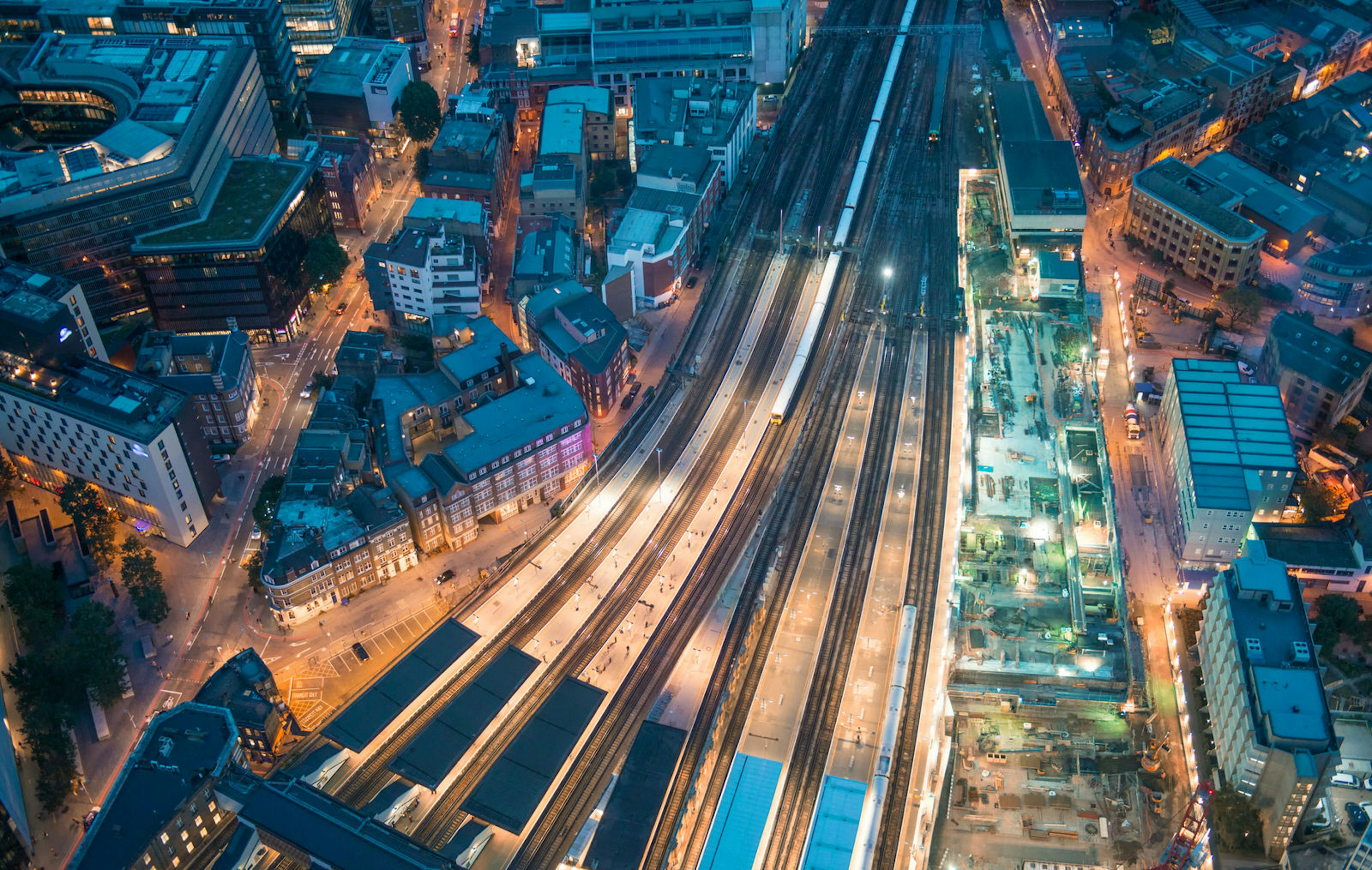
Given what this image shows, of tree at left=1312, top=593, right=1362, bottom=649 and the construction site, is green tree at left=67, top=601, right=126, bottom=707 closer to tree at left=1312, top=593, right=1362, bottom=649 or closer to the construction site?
the construction site

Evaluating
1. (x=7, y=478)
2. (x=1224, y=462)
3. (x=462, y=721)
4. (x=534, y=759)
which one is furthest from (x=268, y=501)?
(x=1224, y=462)

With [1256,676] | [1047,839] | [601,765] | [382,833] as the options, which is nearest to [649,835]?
[601,765]

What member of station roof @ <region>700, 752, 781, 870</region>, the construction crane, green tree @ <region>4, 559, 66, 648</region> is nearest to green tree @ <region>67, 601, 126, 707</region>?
green tree @ <region>4, 559, 66, 648</region>

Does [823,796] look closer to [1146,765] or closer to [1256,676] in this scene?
[1146,765]

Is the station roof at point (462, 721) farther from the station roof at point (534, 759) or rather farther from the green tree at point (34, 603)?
the green tree at point (34, 603)

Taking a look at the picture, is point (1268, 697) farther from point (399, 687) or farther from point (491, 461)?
point (491, 461)

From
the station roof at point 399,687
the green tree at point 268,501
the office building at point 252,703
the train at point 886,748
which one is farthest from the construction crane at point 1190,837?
the green tree at point 268,501
